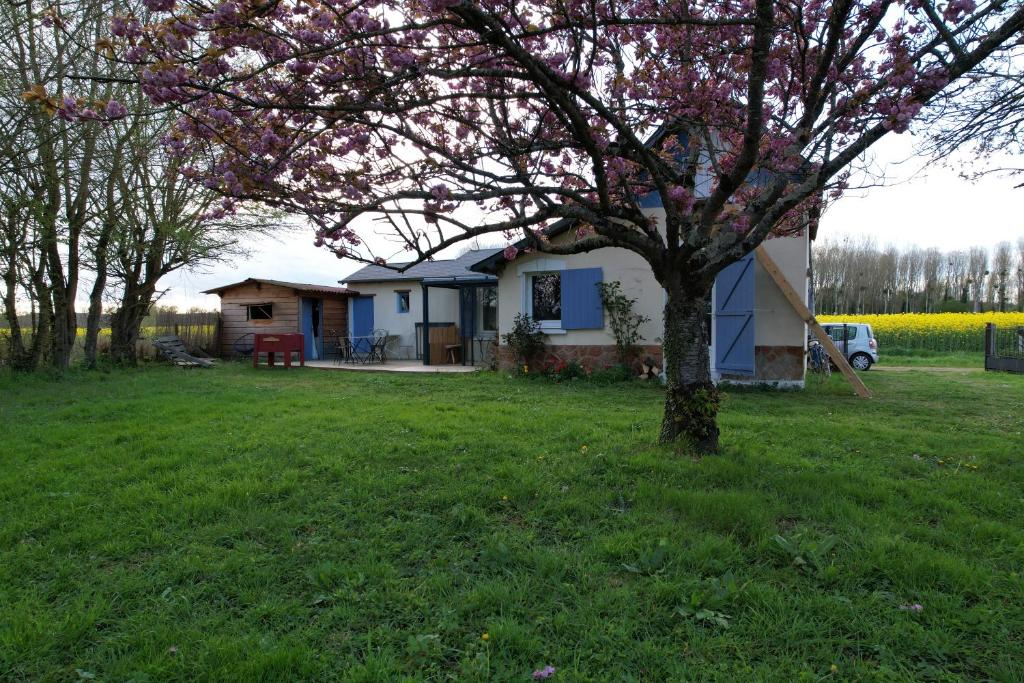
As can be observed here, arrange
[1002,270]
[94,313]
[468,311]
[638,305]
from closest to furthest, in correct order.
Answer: [638,305]
[94,313]
[468,311]
[1002,270]

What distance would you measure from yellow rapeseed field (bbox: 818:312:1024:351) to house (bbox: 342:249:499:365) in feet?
44.9

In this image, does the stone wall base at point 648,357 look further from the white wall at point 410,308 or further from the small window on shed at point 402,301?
the small window on shed at point 402,301

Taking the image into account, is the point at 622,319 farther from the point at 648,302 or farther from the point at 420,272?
the point at 420,272

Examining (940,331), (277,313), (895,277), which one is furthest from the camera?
(895,277)

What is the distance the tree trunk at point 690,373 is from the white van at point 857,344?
11.5m

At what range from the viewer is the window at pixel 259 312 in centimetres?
1729

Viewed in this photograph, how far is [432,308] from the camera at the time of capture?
1653 centimetres

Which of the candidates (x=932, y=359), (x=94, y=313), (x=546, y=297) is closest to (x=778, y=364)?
(x=546, y=297)

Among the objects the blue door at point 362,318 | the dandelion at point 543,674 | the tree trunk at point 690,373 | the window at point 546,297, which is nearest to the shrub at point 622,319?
the window at point 546,297

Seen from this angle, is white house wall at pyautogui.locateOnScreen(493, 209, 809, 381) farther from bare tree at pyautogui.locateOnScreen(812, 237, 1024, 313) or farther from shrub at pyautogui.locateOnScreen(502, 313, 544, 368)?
bare tree at pyautogui.locateOnScreen(812, 237, 1024, 313)

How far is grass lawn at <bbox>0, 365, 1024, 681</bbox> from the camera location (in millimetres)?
2244

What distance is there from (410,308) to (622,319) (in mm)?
8543

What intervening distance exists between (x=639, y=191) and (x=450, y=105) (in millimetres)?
2054

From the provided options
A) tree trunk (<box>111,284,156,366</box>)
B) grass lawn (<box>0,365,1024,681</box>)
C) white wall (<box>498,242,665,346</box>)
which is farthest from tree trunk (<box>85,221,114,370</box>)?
white wall (<box>498,242,665,346</box>)
